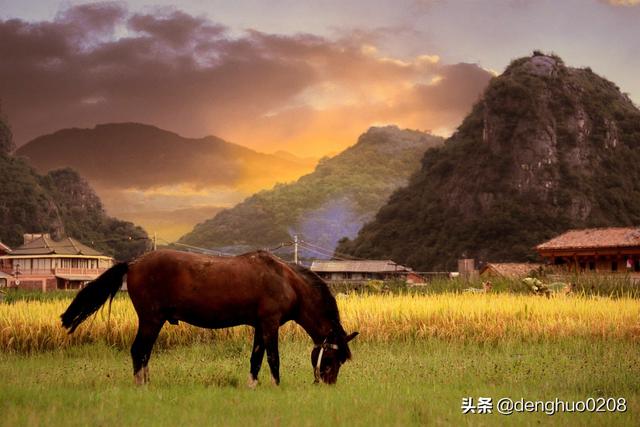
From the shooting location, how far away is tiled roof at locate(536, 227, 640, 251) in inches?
2165

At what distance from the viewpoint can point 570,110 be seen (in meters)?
148

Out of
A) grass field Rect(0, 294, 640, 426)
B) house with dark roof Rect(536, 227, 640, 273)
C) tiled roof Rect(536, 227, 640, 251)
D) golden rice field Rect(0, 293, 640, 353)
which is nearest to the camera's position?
grass field Rect(0, 294, 640, 426)

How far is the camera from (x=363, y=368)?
13.5m

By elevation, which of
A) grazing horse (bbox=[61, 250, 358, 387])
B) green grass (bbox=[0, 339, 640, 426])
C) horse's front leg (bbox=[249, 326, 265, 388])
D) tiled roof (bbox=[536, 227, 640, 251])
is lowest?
green grass (bbox=[0, 339, 640, 426])

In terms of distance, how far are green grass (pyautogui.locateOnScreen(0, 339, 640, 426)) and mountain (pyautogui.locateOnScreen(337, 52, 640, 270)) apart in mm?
99991

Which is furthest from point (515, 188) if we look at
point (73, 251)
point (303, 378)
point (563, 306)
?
point (303, 378)

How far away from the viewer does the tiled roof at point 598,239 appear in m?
55.0

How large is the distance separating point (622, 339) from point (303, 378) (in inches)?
369

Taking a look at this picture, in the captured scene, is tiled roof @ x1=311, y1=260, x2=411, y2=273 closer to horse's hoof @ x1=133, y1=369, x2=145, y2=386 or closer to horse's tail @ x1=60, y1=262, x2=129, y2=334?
horse's tail @ x1=60, y1=262, x2=129, y2=334

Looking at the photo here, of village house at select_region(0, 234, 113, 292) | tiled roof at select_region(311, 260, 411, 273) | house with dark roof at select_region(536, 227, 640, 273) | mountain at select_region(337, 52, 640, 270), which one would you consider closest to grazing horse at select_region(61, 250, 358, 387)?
house with dark roof at select_region(536, 227, 640, 273)

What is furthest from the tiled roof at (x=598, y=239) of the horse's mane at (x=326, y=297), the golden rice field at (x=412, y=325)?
the horse's mane at (x=326, y=297)

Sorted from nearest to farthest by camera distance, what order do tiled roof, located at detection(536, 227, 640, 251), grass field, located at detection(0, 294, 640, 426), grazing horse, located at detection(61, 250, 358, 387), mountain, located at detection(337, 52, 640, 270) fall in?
1. grass field, located at detection(0, 294, 640, 426)
2. grazing horse, located at detection(61, 250, 358, 387)
3. tiled roof, located at detection(536, 227, 640, 251)
4. mountain, located at detection(337, 52, 640, 270)

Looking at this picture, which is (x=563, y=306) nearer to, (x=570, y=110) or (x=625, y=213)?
(x=625, y=213)

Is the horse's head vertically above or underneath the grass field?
above
